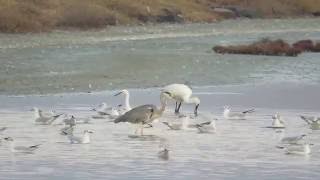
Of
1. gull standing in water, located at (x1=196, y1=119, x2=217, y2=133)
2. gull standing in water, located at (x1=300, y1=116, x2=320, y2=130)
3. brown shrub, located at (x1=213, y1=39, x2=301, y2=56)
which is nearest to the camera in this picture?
gull standing in water, located at (x1=196, y1=119, x2=217, y2=133)

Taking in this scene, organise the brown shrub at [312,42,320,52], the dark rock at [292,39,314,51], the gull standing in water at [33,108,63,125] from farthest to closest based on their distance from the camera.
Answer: the brown shrub at [312,42,320,52] → the dark rock at [292,39,314,51] → the gull standing in water at [33,108,63,125]

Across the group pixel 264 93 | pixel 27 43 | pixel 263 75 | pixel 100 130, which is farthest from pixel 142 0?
pixel 100 130

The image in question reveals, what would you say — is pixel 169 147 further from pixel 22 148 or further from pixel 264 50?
pixel 264 50

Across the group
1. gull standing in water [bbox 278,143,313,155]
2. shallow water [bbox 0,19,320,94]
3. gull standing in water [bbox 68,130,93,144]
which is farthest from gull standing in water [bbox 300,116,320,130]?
shallow water [bbox 0,19,320,94]

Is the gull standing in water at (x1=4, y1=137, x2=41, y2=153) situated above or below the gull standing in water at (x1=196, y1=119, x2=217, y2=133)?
below

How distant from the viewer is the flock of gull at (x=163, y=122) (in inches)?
531

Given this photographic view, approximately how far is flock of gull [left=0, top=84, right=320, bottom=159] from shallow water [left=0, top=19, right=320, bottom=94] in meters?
4.16

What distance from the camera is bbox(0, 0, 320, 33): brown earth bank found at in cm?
4819

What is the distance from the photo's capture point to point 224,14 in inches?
2591

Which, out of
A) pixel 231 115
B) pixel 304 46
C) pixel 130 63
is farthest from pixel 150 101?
pixel 304 46

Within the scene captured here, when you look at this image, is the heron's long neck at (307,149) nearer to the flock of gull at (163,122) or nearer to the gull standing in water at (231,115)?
the flock of gull at (163,122)

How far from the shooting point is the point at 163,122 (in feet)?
54.8

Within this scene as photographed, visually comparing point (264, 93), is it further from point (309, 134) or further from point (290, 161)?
point (290, 161)

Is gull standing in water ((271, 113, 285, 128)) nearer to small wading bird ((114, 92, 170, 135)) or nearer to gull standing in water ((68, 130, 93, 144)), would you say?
small wading bird ((114, 92, 170, 135))
